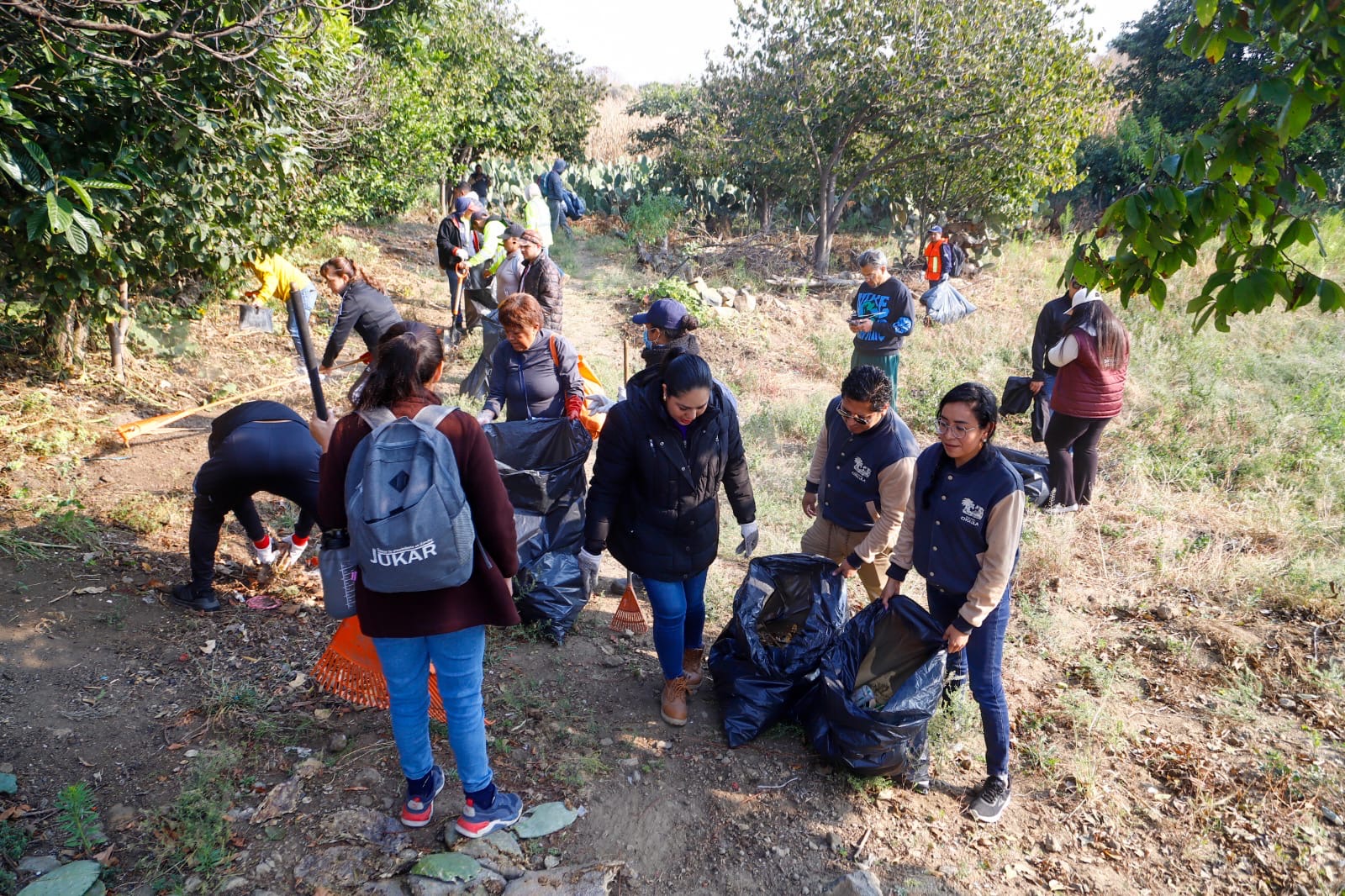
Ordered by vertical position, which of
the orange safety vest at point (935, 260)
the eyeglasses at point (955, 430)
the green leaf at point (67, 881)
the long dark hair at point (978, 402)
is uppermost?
the orange safety vest at point (935, 260)

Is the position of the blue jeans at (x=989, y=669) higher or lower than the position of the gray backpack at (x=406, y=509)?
lower

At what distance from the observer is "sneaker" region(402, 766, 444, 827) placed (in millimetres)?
2584

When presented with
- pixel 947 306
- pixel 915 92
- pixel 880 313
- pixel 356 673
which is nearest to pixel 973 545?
pixel 356 673

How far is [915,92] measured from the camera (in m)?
10.9

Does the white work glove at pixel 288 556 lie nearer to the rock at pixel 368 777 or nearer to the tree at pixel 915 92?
the rock at pixel 368 777

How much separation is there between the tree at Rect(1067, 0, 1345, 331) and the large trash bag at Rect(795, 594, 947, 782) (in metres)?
1.36

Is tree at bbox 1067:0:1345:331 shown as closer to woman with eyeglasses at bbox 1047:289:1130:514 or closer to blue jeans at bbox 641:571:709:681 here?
blue jeans at bbox 641:571:709:681

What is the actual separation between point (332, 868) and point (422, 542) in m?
1.17

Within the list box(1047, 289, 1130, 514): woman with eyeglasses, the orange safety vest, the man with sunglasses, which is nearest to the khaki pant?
the man with sunglasses

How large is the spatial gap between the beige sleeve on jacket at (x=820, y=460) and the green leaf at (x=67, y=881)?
2.97 m

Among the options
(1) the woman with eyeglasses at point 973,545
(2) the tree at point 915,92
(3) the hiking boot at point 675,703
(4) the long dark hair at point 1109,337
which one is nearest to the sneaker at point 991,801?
(1) the woman with eyeglasses at point 973,545

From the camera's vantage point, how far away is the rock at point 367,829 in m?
2.54

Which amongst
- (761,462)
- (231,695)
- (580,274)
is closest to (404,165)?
(580,274)

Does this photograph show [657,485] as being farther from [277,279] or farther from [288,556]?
[277,279]
